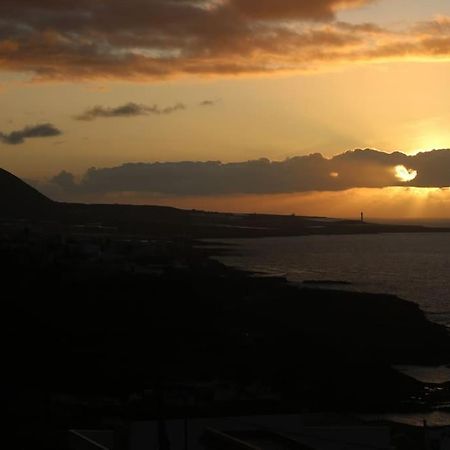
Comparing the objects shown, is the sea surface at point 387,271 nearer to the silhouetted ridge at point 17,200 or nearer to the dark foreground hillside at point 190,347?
the dark foreground hillside at point 190,347

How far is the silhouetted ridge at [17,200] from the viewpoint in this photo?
108812 millimetres

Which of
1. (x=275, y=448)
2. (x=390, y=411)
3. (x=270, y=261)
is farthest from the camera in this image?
(x=270, y=261)

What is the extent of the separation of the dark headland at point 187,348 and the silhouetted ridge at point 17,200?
62.3m

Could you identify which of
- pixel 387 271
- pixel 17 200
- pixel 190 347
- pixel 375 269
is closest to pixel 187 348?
pixel 190 347

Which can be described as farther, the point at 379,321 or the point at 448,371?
the point at 379,321

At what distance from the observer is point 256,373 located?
82.7 feet

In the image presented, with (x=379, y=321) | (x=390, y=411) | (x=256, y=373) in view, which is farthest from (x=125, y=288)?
(x=390, y=411)

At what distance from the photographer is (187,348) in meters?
27.6

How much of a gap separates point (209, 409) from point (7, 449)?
521 centimetres

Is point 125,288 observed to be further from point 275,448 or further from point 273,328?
point 275,448

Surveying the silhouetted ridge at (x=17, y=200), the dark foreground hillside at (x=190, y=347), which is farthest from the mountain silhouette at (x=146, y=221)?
the dark foreground hillside at (x=190, y=347)

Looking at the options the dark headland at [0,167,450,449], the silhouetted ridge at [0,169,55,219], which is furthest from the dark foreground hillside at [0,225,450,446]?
the silhouetted ridge at [0,169,55,219]

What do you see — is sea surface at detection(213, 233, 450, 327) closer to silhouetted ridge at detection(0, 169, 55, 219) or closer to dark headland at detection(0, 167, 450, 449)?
dark headland at detection(0, 167, 450, 449)

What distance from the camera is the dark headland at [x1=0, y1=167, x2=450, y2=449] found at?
69.3 feet
